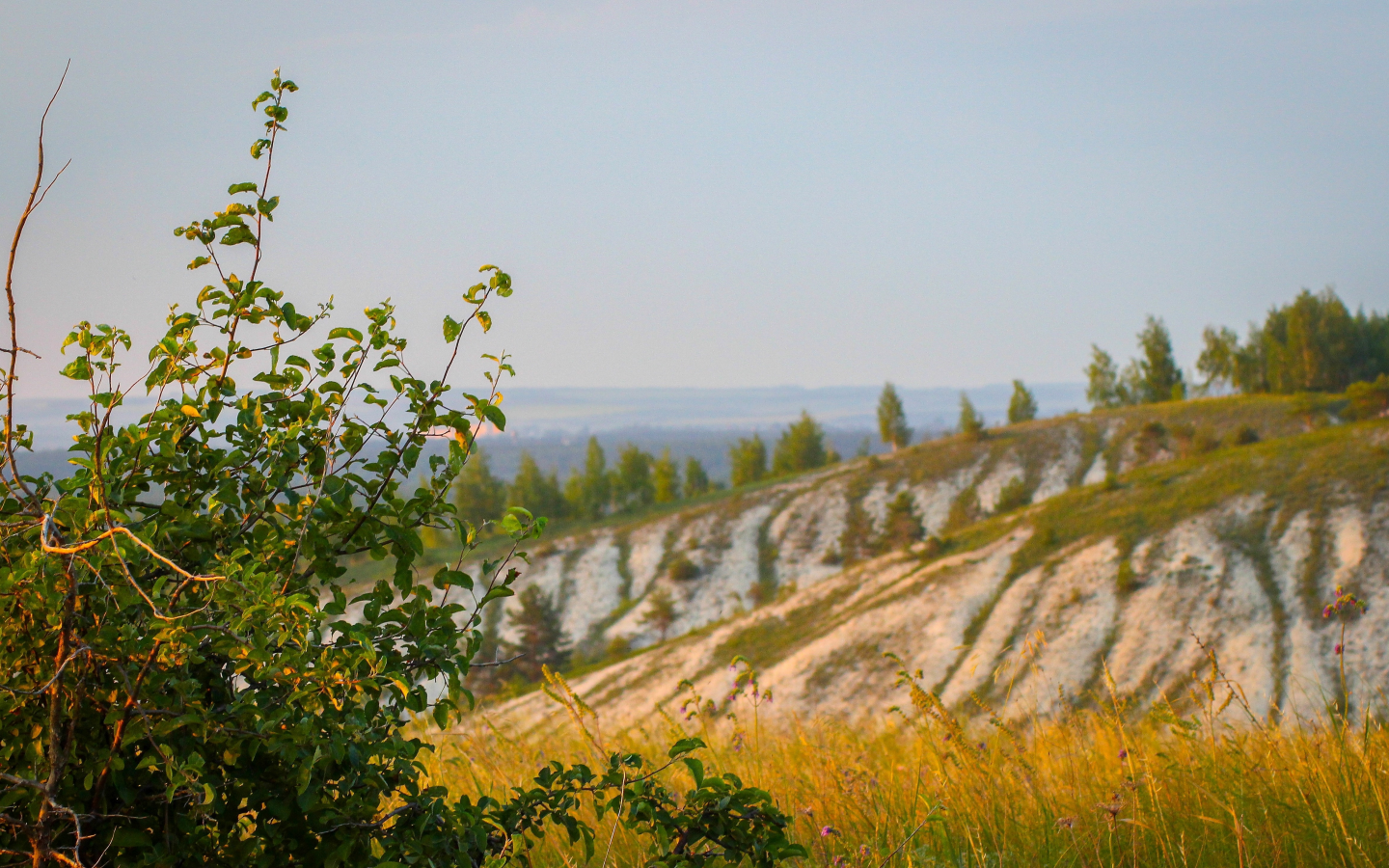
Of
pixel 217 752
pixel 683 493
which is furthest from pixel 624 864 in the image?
pixel 683 493

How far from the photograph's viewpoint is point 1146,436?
93.6 meters

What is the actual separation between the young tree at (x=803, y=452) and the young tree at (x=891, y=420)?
31.0 feet

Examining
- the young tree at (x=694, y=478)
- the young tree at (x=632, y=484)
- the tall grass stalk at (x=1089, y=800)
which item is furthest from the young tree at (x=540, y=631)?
the young tree at (x=694, y=478)

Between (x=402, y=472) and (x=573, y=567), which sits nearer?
(x=402, y=472)

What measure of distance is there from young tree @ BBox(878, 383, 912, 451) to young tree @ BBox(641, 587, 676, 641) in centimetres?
5997

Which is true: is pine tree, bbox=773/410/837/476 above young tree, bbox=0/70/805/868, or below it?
below

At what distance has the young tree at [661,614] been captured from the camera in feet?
263

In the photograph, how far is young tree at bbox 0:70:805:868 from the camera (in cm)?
252

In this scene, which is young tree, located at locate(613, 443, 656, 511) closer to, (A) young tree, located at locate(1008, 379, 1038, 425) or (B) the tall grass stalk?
(A) young tree, located at locate(1008, 379, 1038, 425)

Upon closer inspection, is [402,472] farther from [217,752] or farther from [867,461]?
[867,461]

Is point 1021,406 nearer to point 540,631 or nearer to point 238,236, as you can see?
point 540,631

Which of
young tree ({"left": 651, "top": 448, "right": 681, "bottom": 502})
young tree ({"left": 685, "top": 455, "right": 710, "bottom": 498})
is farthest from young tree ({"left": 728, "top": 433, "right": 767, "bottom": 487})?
young tree ({"left": 651, "top": 448, "right": 681, "bottom": 502})

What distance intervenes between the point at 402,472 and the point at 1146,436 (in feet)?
336

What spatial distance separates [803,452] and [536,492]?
39.9 m
